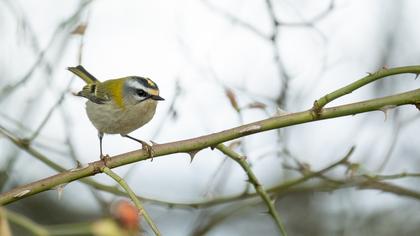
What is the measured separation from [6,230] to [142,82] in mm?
3363

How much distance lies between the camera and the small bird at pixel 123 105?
13.9 ft

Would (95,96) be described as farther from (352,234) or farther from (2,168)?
(352,234)

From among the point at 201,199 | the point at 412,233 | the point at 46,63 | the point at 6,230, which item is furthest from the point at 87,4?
the point at 412,233

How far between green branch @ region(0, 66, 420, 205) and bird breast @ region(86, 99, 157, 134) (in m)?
1.77

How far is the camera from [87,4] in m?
3.63

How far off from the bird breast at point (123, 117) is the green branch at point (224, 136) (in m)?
1.77

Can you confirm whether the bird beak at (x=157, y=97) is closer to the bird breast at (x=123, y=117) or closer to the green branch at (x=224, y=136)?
the bird breast at (x=123, y=117)

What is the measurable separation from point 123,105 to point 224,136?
2195 millimetres

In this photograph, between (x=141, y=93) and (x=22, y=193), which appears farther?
(x=141, y=93)

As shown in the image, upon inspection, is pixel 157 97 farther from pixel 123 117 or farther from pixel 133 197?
pixel 133 197

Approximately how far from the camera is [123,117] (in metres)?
4.27

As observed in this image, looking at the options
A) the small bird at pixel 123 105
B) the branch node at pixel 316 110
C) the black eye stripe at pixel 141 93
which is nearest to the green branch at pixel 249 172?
the branch node at pixel 316 110

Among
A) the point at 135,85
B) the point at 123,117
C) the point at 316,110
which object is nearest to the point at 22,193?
the point at 316,110

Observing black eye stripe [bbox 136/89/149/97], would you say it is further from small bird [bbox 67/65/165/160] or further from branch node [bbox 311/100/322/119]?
branch node [bbox 311/100/322/119]
